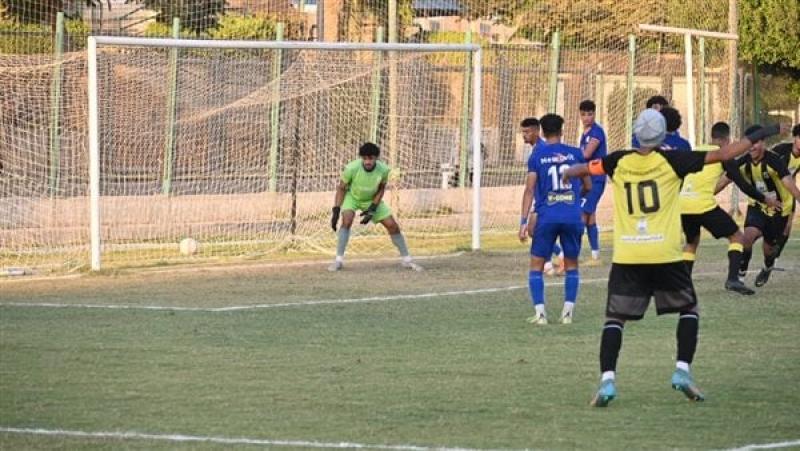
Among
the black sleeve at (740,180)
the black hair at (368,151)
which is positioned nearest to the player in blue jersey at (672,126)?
the black sleeve at (740,180)

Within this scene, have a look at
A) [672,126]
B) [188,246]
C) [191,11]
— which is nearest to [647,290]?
[672,126]

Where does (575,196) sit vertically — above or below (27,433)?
above

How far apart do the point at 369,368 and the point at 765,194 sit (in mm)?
7040

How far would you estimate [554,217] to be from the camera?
47.6 ft

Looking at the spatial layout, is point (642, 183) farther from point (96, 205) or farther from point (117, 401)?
point (96, 205)

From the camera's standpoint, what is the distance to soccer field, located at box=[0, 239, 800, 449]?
926cm

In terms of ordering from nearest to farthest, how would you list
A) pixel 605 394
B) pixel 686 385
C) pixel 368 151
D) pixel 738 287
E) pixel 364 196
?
1. pixel 605 394
2. pixel 686 385
3. pixel 738 287
4. pixel 368 151
5. pixel 364 196

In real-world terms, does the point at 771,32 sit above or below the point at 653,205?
above

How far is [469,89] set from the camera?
2645 cm

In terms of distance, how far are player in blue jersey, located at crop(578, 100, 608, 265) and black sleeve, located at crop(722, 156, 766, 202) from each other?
1.29 meters

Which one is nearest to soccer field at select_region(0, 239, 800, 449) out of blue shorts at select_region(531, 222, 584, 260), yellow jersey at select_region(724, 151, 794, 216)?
blue shorts at select_region(531, 222, 584, 260)

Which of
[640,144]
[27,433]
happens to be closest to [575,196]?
[640,144]

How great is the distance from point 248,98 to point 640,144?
1400cm

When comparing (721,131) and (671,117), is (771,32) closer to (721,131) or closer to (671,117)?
(721,131)
